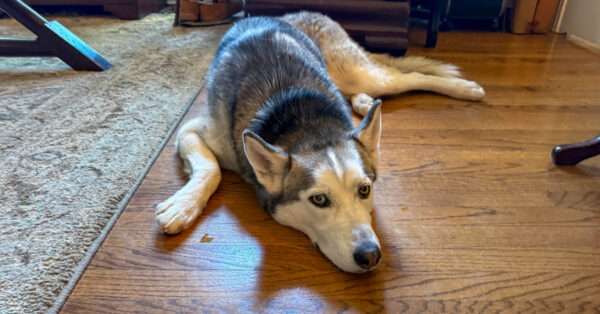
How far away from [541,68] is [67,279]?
10.4 feet

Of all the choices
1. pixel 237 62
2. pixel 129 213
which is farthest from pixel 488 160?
pixel 129 213

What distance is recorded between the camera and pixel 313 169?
1090 millimetres

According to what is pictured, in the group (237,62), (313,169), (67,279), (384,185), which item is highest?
(237,62)

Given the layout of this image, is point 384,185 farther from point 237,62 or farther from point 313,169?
point 237,62

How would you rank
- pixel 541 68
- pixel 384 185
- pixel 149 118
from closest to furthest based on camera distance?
pixel 384 185, pixel 149 118, pixel 541 68

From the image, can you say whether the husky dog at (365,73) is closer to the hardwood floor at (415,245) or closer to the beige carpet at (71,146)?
the hardwood floor at (415,245)

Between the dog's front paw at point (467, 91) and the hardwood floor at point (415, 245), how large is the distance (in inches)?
14.5

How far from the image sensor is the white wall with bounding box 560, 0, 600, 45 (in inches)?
135

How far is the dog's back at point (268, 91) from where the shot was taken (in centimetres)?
130

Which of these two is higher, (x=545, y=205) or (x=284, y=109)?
(x=284, y=109)

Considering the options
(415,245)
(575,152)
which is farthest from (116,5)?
(575,152)

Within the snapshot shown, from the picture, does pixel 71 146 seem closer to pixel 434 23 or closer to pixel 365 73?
pixel 365 73

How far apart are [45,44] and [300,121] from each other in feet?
6.98

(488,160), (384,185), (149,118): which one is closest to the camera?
(384,185)
